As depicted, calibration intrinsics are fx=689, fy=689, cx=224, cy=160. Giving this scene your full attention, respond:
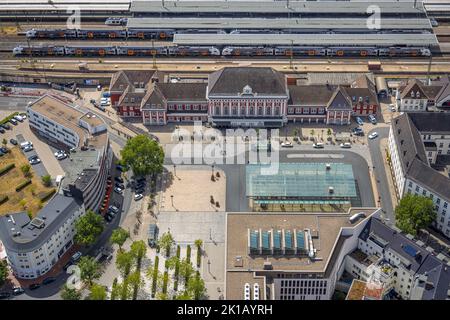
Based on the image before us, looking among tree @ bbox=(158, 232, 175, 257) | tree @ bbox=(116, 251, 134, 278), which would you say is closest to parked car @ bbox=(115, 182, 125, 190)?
tree @ bbox=(158, 232, 175, 257)

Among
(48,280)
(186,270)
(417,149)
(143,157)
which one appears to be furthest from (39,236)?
(417,149)

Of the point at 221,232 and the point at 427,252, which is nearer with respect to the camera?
the point at 427,252

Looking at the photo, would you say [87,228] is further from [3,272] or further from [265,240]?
[265,240]

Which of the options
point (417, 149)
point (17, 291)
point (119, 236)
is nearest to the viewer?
point (17, 291)

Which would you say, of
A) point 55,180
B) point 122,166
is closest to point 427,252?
point 122,166

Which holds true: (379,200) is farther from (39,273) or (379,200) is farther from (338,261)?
(39,273)

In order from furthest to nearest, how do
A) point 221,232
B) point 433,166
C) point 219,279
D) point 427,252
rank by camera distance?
point 433,166 → point 221,232 → point 219,279 → point 427,252

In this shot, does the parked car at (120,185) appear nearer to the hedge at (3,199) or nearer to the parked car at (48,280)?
the hedge at (3,199)
